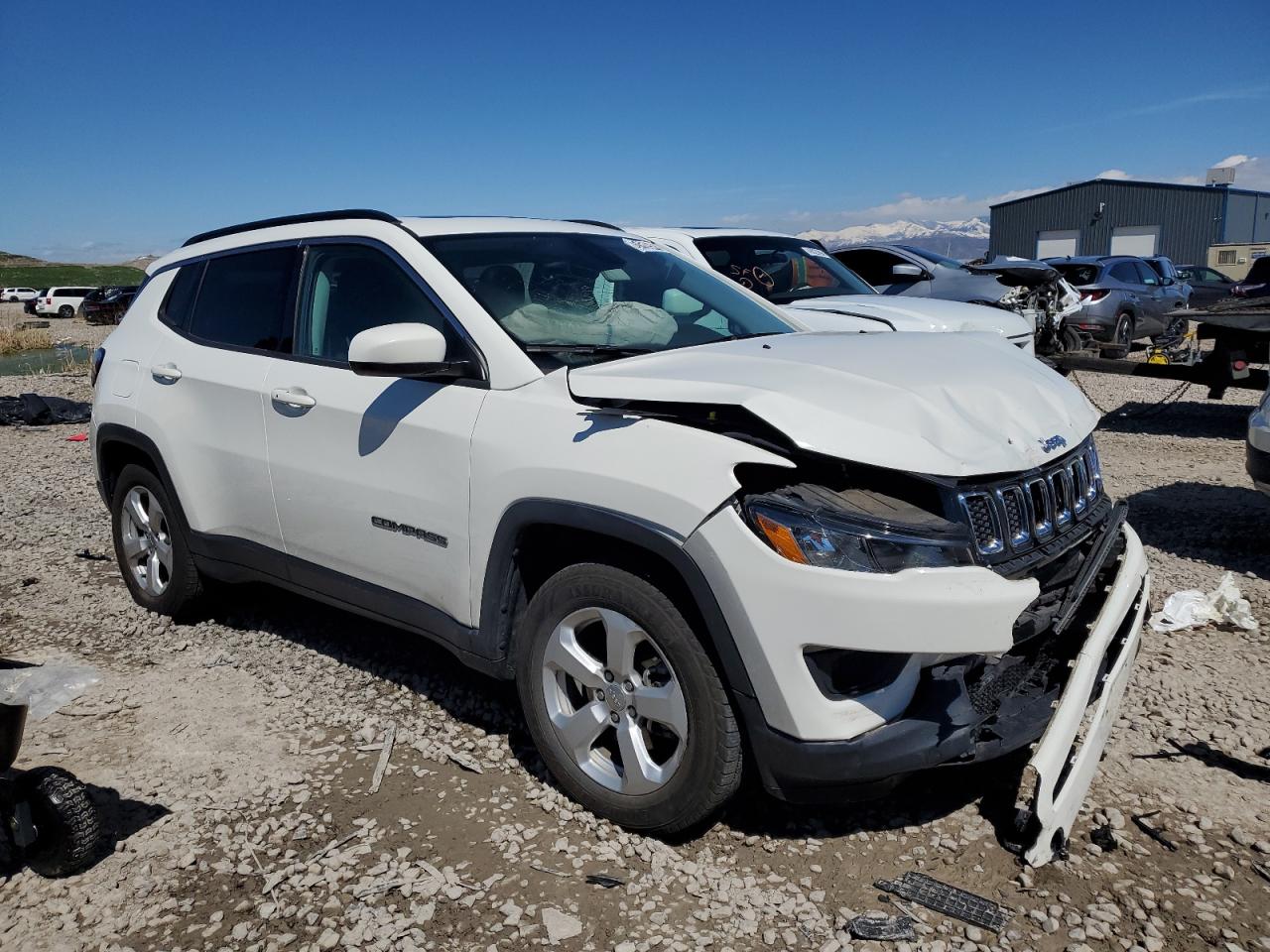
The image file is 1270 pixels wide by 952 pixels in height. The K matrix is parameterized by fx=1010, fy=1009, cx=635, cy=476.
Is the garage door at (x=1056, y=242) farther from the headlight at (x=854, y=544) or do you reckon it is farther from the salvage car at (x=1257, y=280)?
the headlight at (x=854, y=544)

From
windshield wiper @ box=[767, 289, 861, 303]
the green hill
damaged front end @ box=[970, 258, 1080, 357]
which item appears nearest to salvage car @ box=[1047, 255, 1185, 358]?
damaged front end @ box=[970, 258, 1080, 357]

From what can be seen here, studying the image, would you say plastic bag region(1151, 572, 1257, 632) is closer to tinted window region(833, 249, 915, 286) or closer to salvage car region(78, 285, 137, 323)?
tinted window region(833, 249, 915, 286)

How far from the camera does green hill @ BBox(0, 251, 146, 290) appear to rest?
7186cm

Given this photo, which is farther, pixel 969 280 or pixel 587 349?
pixel 969 280

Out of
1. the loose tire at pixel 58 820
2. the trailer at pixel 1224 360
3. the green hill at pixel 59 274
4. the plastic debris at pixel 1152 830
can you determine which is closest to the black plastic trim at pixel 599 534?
the loose tire at pixel 58 820

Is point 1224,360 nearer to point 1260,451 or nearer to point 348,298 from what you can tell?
point 1260,451

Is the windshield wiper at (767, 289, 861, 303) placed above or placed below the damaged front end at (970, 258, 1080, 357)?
above

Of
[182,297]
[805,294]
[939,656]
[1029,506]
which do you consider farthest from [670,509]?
[805,294]

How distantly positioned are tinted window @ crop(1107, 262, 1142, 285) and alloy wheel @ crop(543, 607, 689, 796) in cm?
1779

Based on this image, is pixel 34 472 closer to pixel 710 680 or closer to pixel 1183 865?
pixel 710 680

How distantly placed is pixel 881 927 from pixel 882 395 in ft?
4.71

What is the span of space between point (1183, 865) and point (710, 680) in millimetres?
1497

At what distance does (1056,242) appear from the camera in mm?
57875

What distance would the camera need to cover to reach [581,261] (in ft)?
13.1
